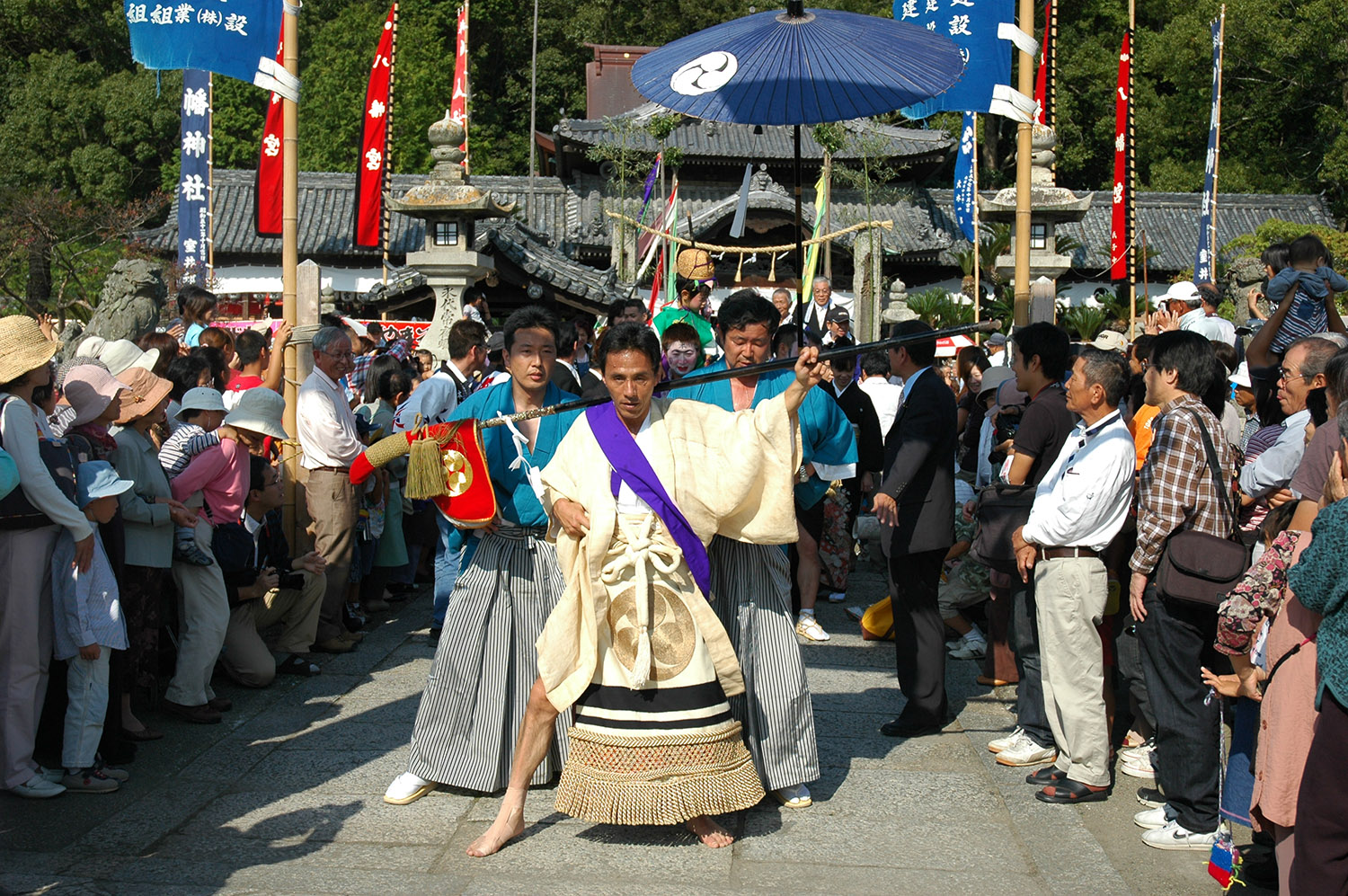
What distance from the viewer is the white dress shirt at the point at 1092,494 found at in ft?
14.3

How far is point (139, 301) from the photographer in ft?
23.7

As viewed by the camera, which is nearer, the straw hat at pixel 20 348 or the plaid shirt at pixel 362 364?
the straw hat at pixel 20 348

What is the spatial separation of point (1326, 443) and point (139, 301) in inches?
253

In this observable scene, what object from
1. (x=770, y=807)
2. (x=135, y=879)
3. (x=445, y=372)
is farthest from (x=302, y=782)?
(x=445, y=372)

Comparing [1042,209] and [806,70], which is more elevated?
[1042,209]

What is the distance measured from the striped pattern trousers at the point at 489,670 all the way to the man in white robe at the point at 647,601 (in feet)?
1.52

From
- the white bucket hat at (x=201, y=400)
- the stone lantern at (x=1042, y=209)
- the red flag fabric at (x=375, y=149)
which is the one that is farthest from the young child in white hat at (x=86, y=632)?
the red flag fabric at (x=375, y=149)

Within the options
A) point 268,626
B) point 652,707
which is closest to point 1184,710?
point 652,707

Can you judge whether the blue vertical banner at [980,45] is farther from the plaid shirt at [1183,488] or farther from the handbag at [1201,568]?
the handbag at [1201,568]

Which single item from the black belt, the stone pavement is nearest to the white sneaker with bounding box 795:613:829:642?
the stone pavement

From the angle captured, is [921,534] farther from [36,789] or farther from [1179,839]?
[36,789]

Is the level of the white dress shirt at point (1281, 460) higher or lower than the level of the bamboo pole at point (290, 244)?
lower

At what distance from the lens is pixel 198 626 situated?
5.36 meters

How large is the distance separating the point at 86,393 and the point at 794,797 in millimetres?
3220
